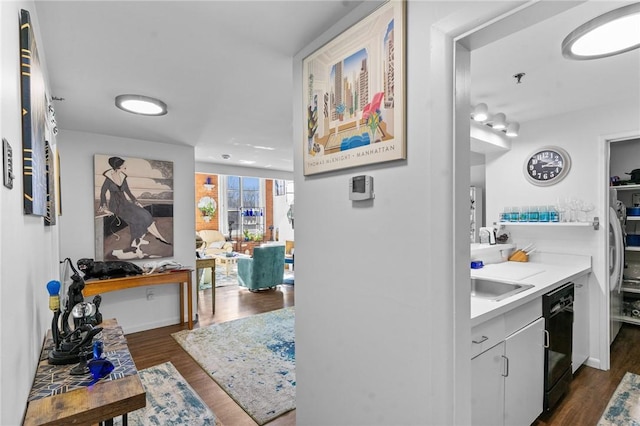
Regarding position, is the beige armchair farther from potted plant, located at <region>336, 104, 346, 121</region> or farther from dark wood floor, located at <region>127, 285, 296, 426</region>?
potted plant, located at <region>336, 104, 346, 121</region>

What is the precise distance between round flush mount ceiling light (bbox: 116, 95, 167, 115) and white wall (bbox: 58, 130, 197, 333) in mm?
1349

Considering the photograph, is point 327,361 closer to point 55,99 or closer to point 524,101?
point 524,101

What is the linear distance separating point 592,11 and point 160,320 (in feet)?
15.9

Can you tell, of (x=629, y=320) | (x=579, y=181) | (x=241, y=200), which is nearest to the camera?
(x=579, y=181)

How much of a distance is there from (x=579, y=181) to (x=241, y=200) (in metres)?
Result: 9.45

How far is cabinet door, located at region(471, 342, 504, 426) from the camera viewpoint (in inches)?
59.6

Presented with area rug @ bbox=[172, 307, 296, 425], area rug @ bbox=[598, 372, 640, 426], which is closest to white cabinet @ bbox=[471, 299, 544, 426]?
area rug @ bbox=[598, 372, 640, 426]

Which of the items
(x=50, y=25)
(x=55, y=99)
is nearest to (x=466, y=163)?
(x=50, y=25)

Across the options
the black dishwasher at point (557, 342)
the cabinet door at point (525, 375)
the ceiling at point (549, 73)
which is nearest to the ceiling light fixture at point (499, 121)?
the ceiling at point (549, 73)

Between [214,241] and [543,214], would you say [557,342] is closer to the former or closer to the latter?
[543,214]

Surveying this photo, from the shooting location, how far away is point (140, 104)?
8.49 feet

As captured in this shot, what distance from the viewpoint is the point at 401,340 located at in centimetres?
129

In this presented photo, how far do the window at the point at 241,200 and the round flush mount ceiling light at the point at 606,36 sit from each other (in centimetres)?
945

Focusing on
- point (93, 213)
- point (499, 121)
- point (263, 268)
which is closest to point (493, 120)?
point (499, 121)
